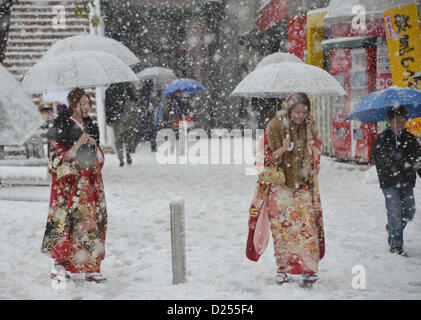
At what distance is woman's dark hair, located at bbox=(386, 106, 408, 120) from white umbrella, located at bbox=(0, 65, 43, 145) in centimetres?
384

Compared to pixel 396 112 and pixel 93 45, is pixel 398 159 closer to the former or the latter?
pixel 396 112

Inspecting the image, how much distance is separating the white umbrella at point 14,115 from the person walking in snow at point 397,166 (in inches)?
149

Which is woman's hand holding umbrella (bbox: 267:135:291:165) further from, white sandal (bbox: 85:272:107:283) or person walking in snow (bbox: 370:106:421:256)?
white sandal (bbox: 85:272:107:283)

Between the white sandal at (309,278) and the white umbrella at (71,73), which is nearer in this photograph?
the white sandal at (309,278)

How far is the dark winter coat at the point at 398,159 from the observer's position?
5.49m

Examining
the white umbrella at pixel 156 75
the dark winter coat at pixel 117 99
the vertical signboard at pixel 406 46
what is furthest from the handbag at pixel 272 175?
the white umbrella at pixel 156 75

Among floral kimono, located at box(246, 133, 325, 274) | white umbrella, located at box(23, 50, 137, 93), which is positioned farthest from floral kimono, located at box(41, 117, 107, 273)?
floral kimono, located at box(246, 133, 325, 274)

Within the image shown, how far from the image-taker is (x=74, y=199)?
185 inches

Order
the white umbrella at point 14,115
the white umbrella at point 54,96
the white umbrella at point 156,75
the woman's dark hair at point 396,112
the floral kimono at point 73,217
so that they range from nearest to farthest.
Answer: the white umbrella at point 14,115, the floral kimono at point 73,217, the woman's dark hair at point 396,112, the white umbrella at point 54,96, the white umbrella at point 156,75

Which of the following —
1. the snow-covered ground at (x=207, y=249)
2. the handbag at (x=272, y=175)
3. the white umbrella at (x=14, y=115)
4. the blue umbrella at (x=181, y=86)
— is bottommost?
the snow-covered ground at (x=207, y=249)

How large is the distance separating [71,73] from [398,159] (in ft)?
11.8

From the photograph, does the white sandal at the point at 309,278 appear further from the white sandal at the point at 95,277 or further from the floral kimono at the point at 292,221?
the white sandal at the point at 95,277

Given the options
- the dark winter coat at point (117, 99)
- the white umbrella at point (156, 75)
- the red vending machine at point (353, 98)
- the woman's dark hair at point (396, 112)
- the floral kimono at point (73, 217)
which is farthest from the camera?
the white umbrella at point (156, 75)

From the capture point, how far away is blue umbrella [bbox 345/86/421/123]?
5430 mm
